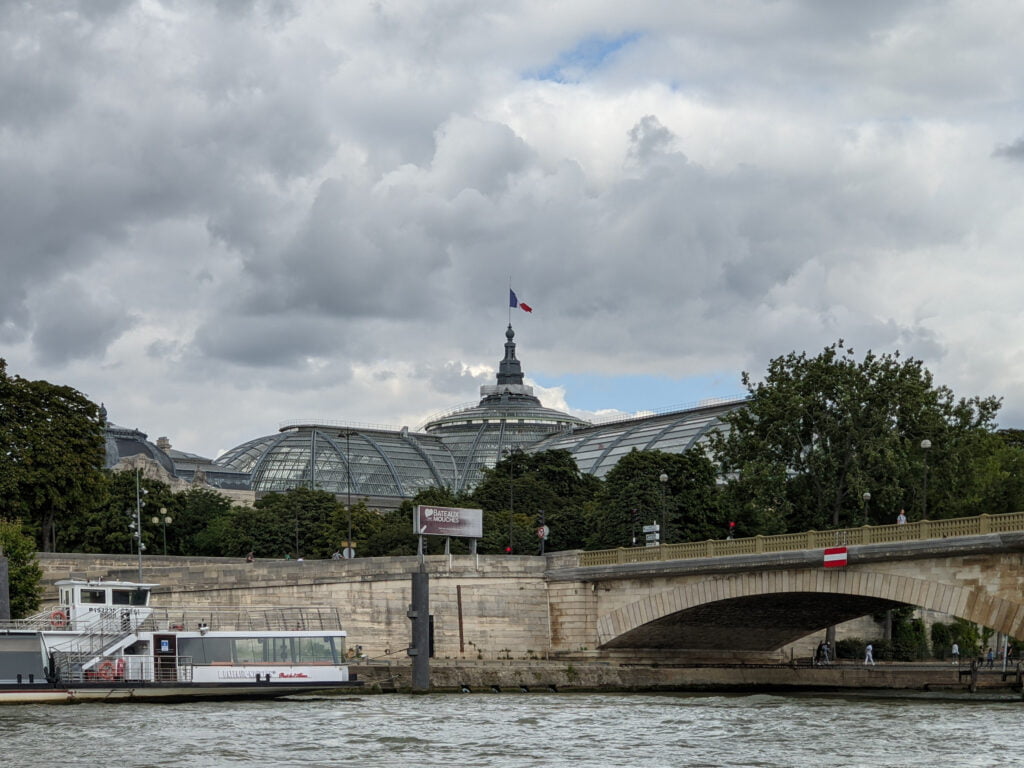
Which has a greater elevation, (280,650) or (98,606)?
(98,606)

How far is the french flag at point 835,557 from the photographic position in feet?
198

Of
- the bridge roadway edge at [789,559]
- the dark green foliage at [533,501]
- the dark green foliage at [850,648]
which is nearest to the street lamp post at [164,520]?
the dark green foliage at [533,501]

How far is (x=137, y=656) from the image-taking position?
191ft

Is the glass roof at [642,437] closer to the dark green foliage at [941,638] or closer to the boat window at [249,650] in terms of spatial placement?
the dark green foliage at [941,638]

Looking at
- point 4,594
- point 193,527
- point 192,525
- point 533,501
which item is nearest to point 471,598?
point 4,594

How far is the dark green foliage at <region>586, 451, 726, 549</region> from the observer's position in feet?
321

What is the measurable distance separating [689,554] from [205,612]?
20010 mm

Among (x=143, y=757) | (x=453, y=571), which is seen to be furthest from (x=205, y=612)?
(x=143, y=757)

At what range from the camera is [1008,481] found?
298 feet

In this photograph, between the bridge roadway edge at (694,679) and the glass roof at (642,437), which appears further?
the glass roof at (642,437)

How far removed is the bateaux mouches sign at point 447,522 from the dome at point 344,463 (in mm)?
97322

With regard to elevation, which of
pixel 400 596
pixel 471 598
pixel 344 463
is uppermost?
pixel 344 463

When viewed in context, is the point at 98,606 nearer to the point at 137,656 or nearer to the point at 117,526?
the point at 137,656

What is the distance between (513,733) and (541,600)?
25033 millimetres
